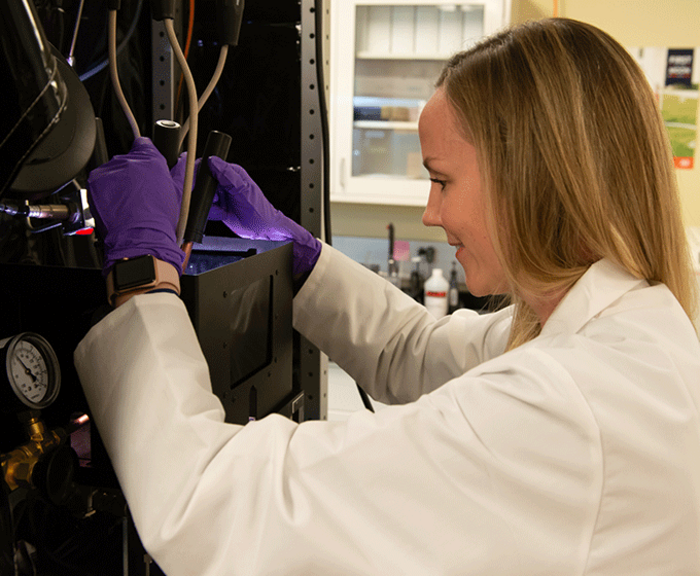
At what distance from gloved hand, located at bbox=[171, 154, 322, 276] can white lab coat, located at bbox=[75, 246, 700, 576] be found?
11.3 inches

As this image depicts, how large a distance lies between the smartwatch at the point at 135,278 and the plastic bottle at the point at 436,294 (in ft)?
6.48

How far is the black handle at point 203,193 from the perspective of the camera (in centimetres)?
79

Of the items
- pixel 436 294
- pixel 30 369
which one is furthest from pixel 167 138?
pixel 436 294

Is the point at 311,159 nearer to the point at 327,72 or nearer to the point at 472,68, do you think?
the point at 327,72

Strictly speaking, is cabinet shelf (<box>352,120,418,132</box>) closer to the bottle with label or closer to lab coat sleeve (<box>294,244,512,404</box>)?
the bottle with label

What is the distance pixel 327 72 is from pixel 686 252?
633mm

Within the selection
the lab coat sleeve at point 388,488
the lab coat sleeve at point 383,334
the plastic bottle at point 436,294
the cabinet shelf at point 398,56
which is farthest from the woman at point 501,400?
the cabinet shelf at point 398,56

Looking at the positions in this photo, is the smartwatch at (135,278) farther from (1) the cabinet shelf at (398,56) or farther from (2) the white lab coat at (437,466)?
(1) the cabinet shelf at (398,56)

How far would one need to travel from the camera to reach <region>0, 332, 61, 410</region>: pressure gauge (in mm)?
606

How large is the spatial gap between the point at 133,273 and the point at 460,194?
396 mm

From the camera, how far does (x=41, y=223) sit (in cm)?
80

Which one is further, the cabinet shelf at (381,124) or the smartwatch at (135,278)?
the cabinet shelf at (381,124)

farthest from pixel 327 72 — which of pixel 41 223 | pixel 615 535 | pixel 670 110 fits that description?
pixel 670 110

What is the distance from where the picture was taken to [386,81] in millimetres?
2664
